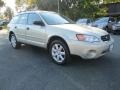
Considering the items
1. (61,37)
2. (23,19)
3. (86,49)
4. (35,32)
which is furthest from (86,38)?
(23,19)

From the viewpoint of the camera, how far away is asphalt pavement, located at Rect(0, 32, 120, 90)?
4.86 meters

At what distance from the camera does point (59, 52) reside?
6461mm

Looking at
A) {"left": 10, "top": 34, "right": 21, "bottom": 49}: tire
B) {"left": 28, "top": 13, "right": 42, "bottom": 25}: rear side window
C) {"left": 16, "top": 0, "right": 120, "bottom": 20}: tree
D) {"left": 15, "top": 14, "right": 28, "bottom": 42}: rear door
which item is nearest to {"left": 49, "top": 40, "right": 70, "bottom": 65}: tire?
{"left": 28, "top": 13, "right": 42, "bottom": 25}: rear side window

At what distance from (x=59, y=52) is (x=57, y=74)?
3.13 ft

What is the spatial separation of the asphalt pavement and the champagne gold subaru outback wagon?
398mm

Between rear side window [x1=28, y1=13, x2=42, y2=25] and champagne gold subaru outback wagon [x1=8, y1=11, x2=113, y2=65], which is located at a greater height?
rear side window [x1=28, y1=13, x2=42, y2=25]

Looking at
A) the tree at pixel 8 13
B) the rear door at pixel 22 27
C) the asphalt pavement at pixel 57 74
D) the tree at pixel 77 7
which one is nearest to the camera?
the asphalt pavement at pixel 57 74

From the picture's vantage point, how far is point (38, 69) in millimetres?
6145

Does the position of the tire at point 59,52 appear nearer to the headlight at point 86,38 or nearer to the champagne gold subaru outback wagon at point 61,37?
the champagne gold subaru outback wagon at point 61,37

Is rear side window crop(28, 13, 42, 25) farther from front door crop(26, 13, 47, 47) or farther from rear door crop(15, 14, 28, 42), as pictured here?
rear door crop(15, 14, 28, 42)

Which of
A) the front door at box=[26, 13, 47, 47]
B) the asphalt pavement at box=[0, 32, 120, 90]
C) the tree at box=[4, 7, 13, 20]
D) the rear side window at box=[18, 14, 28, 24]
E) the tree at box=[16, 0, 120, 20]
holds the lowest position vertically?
the tree at box=[4, 7, 13, 20]

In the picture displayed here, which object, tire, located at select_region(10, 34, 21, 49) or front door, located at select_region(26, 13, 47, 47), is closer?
front door, located at select_region(26, 13, 47, 47)

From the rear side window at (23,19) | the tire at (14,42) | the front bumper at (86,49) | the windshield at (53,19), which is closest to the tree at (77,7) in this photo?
the tire at (14,42)

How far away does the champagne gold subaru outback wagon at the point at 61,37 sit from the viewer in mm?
5930
